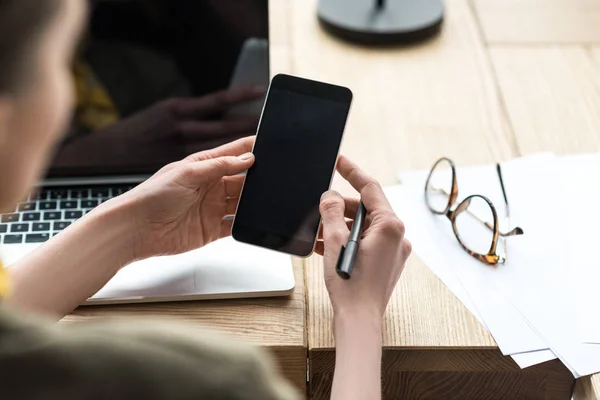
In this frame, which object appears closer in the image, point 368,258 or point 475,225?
point 368,258

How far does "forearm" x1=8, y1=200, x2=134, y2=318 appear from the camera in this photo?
32.1 inches

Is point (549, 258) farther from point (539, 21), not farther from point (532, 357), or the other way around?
point (539, 21)

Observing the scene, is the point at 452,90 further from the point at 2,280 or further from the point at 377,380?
the point at 2,280

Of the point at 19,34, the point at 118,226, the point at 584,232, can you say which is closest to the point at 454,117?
the point at 584,232

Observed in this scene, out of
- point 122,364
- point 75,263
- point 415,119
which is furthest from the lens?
point 415,119

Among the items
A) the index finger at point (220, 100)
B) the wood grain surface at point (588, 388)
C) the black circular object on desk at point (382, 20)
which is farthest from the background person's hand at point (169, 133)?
the wood grain surface at point (588, 388)

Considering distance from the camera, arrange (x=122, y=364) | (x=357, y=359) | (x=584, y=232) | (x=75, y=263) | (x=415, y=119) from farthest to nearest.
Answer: (x=415, y=119) → (x=584, y=232) → (x=75, y=263) → (x=357, y=359) → (x=122, y=364)

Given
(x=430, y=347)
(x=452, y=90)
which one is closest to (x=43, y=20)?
(x=430, y=347)

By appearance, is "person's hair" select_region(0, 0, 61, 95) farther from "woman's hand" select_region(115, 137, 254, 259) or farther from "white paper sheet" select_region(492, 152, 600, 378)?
"white paper sheet" select_region(492, 152, 600, 378)

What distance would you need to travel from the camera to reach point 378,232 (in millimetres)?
797

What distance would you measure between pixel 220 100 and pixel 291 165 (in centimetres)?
18

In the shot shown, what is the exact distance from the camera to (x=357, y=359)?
28.3 inches

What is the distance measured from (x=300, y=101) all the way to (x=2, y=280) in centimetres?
41

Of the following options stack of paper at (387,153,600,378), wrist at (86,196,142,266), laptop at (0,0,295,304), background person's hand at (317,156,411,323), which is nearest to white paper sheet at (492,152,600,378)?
stack of paper at (387,153,600,378)
